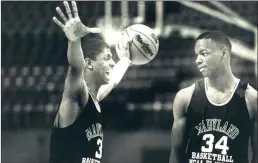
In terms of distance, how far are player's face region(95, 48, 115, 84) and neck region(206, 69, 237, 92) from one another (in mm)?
674

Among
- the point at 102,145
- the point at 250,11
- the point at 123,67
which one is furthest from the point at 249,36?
the point at 102,145

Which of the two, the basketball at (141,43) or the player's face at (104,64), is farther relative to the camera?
the player's face at (104,64)

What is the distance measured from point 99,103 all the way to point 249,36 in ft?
3.68

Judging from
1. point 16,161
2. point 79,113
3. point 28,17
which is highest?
point 28,17

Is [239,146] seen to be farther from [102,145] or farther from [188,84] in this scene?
[102,145]

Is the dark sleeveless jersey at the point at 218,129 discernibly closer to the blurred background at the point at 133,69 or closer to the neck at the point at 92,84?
the blurred background at the point at 133,69

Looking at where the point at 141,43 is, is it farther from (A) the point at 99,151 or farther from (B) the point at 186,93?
(A) the point at 99,151

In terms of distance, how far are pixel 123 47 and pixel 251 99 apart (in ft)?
3.09

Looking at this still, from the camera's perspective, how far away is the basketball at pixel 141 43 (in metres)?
4.96

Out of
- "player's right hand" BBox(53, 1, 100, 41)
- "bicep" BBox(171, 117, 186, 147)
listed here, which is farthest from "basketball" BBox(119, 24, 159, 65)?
"bicep" BBox(171, 117, 186, 147)

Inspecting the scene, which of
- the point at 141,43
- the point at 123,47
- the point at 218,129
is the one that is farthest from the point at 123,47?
the point at 218,129

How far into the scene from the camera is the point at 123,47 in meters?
5.00

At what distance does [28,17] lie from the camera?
5.09 m

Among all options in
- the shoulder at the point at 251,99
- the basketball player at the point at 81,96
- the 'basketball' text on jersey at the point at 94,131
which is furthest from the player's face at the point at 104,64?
the shoulder at the point at 251,99
